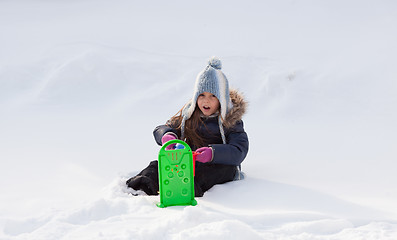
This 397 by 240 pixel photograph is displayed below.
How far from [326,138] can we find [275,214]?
2.04m

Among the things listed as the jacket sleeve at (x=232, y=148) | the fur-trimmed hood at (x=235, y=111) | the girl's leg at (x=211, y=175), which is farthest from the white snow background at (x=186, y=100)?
the fur-trimmed hood at (x=235, y=111)

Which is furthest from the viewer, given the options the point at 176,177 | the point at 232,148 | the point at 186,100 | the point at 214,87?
the point at 186,100

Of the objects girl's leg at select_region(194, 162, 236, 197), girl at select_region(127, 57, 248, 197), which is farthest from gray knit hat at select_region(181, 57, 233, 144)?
girl's leg at select_region(194, 162, 236, 197)

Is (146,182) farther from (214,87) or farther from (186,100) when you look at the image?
(186,100)

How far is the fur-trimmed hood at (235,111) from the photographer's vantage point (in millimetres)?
2650

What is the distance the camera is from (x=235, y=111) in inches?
106

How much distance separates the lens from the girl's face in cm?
264

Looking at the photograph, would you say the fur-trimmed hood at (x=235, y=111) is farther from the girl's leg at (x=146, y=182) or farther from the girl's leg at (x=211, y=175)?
the girl's leg at (x=146, y=182)

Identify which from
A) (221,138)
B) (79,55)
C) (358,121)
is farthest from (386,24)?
(221,138)

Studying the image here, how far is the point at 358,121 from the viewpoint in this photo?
4.42 metres

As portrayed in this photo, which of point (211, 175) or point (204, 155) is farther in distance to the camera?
point (211, 175)

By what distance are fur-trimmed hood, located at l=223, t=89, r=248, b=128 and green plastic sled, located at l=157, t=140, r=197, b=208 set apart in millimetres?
505

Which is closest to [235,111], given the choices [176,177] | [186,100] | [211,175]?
[211,175]

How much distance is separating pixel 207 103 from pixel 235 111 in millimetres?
191
